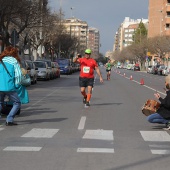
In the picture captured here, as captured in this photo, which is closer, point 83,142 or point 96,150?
point 96,150

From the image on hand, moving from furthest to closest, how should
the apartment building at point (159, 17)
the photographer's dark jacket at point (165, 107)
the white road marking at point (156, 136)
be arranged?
the apartment building at point (159, 17) < the photographer's dark jacket at point (165, 107) < the white road marking at point (156, 136)

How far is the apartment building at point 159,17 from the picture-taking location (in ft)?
349

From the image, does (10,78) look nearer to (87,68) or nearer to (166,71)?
(87,68)

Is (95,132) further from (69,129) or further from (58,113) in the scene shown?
(58,113)

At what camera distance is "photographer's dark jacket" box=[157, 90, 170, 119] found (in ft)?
32.7

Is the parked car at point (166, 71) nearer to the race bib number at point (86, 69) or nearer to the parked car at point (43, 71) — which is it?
the parked car at point (43, 71)

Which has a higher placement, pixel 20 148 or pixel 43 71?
pixel 20 148

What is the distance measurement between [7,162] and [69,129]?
11.9ft

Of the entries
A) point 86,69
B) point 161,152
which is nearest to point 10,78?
point 161,152

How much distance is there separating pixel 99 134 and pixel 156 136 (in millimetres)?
1250

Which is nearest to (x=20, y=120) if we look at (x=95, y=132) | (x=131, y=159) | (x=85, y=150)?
(x=95, y=132)

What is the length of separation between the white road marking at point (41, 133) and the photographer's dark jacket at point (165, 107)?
2516 mm

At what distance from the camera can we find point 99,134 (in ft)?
31.1

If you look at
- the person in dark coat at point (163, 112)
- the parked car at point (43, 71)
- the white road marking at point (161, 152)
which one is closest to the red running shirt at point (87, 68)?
the person in dark coat at point (163, 112)
